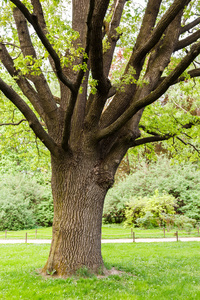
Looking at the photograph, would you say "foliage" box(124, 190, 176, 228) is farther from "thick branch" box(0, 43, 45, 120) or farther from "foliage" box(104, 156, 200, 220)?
"thick branch" box(0, 43, 45, 120)

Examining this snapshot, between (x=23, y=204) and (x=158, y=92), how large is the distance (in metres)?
19.9

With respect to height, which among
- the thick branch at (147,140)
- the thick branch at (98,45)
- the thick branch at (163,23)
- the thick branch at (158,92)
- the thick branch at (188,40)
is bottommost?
the thick branch at (147,140)

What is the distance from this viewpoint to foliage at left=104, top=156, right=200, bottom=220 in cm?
2227

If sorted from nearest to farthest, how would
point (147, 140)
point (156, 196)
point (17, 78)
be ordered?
point (17, 78) → point (147, 140) → point (156, 196)

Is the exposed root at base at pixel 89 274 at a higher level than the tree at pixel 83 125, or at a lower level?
lower

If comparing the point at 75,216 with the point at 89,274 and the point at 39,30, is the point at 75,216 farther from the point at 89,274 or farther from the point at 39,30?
the point at 39,30

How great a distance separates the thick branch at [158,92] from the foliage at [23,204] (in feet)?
60.4

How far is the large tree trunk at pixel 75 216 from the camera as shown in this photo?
20.1 feet

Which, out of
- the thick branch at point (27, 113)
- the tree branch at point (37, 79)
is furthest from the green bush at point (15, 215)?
the thick branch at point (27, 113)

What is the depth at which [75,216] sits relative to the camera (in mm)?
6281

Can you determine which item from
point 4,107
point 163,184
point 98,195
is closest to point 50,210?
Answer: point 163,184

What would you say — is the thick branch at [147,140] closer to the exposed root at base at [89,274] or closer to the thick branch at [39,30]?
the thick branch at [39,30]

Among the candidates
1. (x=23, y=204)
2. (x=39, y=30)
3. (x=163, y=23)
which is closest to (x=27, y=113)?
(x=39, y=30)

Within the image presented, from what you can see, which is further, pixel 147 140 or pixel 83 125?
pixel 147 140
